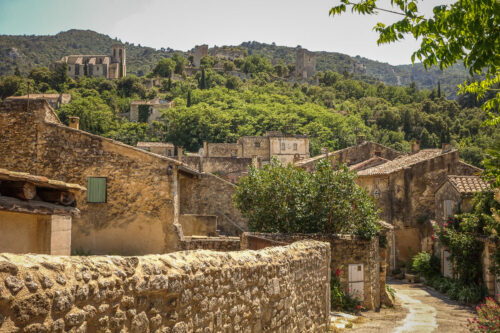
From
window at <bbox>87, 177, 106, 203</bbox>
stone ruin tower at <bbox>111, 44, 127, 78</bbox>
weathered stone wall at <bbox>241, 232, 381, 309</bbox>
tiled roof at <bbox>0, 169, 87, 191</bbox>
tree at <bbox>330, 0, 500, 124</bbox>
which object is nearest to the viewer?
tree at <bbox>330, 0, 500, 124</bbox>

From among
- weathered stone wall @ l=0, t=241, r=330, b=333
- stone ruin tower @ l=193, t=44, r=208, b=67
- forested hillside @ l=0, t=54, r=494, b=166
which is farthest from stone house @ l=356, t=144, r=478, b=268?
stone ruin tower @ l=193, t=44, r=208, b=67

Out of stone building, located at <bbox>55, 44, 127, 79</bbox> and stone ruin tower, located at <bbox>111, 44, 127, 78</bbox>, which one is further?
stone ruin tower, located at <bbox>111, 44, 127, 78</bbox>

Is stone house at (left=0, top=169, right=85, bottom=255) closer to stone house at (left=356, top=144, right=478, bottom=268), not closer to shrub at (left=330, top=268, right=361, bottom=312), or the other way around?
shrub at (left=330, top=268, right=361, bottom=312)

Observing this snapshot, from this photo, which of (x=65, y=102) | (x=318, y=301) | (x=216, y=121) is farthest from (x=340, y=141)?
(x=318, y=301)

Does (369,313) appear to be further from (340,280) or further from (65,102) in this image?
(65,102)

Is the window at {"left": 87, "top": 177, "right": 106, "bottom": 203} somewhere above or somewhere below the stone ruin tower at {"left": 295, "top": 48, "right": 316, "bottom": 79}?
below

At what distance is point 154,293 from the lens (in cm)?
533

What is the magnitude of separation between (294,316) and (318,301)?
7.21 feet

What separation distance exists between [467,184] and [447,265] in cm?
398

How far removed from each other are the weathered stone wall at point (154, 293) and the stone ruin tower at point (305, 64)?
175m

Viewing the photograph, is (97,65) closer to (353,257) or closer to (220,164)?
(220,164)

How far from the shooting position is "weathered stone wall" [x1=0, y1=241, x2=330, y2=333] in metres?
3.85

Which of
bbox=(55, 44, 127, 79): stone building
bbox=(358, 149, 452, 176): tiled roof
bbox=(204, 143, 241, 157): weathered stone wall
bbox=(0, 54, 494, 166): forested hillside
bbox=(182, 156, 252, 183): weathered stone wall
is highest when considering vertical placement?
bbox=(55, 44, 127, 79): stone building

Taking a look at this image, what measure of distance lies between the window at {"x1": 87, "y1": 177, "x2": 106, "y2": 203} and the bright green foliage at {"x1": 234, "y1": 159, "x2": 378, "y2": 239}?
5638 mm
